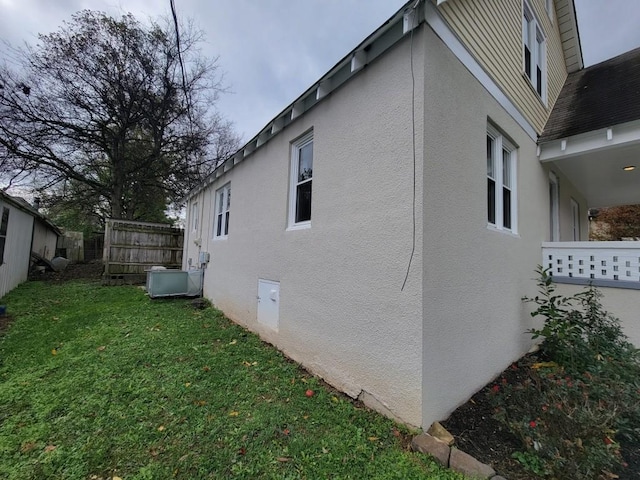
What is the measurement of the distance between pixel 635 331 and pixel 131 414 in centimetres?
698

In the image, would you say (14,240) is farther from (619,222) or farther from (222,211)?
(619,222)

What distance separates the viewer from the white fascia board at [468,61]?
2813mm

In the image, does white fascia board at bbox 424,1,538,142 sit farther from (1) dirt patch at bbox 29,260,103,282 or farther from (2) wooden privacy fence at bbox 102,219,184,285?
(1) dirt patch at bbox 29,260,103,282

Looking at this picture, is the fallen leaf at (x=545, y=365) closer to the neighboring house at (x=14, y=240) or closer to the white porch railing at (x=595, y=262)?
the white porch railing at (x=595, y=262)

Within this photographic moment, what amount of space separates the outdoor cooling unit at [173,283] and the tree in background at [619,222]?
18800 mm

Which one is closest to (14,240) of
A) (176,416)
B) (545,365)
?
(176,416)

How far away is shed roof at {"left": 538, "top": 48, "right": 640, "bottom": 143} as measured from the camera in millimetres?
4641

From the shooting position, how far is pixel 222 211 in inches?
310

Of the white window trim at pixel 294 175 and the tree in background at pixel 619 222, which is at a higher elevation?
the tree in background at pixel 619 222

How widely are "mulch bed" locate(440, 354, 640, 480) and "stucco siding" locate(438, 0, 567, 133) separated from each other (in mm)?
4126

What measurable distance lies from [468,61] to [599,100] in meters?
4.19

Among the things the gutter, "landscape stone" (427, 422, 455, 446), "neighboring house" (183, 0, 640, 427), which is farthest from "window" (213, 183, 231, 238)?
"landscape stone" (427, 422, 455, 446)

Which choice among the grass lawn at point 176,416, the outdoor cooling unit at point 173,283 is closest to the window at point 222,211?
the outdoor cooling unit at point 173,283

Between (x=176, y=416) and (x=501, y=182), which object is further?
(x=501, y=182)
